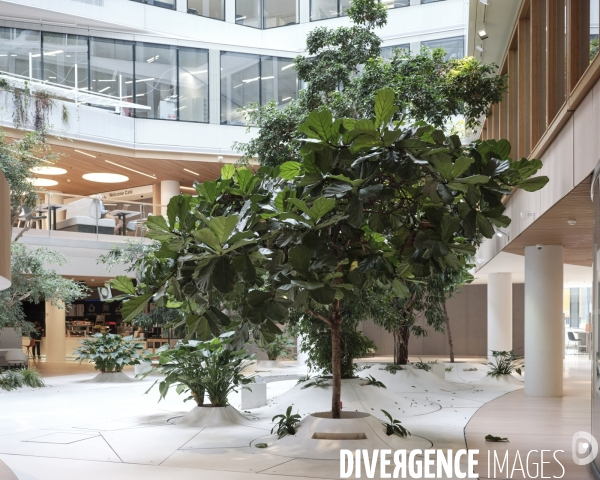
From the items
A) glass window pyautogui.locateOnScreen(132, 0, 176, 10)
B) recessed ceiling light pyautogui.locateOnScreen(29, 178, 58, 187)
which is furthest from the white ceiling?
recessed ceiling light pyautogui.locateOnScreen(29, 178, 58, 187)

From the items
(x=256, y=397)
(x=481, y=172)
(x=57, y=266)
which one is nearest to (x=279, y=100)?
(x=57, y=266)

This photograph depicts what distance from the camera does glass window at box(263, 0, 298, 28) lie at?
27141 millimetres

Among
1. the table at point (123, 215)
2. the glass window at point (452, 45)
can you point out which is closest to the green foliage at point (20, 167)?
the table at point (123, 215)

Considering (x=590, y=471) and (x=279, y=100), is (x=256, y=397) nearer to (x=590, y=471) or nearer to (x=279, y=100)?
(x=590, y=471)

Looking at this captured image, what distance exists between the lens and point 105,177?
28047 millimetres

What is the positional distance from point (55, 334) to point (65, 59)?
862 centimetres

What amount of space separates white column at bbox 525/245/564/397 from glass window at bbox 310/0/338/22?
52.0 feet

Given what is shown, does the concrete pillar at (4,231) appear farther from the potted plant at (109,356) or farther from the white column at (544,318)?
the potted plant at (109,356)

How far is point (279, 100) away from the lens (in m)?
26.3

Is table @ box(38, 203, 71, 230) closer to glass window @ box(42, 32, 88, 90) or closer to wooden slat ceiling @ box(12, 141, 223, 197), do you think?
wooden slat ceiling @ box(12, 141, 223, 197)

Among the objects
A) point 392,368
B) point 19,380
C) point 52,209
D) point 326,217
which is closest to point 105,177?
point 52,209

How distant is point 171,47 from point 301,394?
17395mm

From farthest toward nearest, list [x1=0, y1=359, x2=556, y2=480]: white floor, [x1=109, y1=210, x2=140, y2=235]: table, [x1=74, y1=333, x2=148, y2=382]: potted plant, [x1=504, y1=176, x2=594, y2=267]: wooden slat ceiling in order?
1. [x1=109, y1=210, x2=140, y2=235]: table
2. [x1=74, y1=333, x2=148, y2=382]: potted plant
3. [x1=504, y1=176, x2=594, y2=267]: wooden slat ceiling
4. [x1=0, y1=359, x2=556, y2=480]: white floor

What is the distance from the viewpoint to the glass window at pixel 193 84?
84.0 ft
